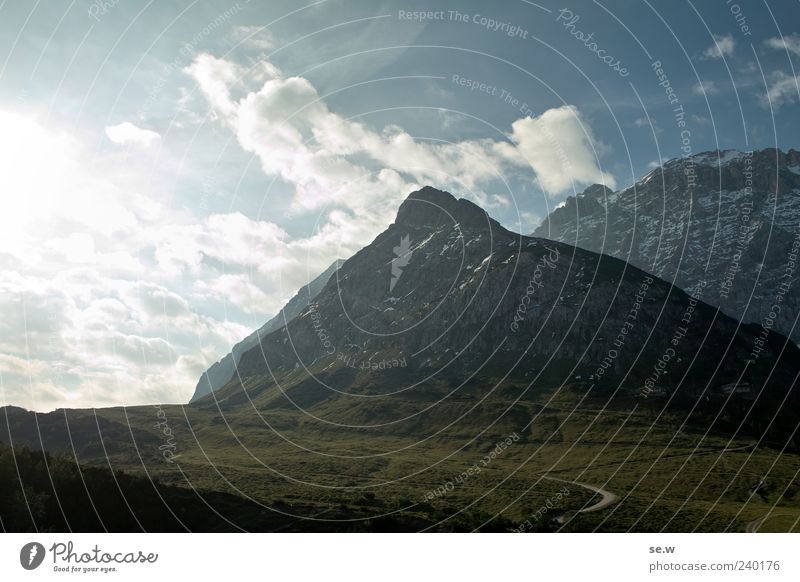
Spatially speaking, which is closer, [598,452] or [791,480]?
[791,480]

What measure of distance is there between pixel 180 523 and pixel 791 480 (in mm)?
153075

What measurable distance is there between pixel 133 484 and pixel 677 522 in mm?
87298

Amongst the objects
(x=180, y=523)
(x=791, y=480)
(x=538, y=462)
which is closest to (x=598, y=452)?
(x=538, y=462)

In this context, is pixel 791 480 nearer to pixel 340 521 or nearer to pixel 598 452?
pixel 598 452

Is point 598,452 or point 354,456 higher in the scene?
point 354,456

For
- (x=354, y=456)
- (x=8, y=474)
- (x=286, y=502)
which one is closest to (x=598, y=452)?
(x=354, y=456)

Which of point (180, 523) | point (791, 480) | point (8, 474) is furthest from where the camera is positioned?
point (791, 480)

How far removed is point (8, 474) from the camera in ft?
166

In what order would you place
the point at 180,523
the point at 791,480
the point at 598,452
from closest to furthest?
the point at 180,523 < the point at 791,480 < the point at 598,452
